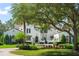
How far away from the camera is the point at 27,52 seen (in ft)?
5.73

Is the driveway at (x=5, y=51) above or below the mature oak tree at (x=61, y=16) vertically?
below

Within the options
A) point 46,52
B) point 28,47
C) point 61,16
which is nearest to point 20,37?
point 28,47

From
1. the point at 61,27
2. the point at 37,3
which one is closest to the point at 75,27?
the point at 61,27

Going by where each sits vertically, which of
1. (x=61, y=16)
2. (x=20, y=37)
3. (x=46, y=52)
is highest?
(x=61, y=16)

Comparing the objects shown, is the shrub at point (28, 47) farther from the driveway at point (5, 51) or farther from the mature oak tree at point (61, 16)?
the mature oak tree at point (61, 16)

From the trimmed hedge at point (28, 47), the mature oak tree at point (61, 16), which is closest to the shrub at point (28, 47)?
the trimmed hedge at point (28, 47)

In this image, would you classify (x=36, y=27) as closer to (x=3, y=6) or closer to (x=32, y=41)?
(x=32, y=41)

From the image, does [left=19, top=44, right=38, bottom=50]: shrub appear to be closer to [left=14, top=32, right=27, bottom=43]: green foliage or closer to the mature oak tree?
[left=14, top=32, right=27, bottom=43]: green foliage

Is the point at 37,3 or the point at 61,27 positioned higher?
the point at 37,3

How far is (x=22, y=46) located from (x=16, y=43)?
0.05m

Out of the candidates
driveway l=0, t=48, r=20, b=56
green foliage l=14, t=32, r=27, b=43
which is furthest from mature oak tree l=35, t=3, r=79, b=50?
driveway l=0, t=48, r=20, b=56

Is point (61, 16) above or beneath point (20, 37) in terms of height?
above

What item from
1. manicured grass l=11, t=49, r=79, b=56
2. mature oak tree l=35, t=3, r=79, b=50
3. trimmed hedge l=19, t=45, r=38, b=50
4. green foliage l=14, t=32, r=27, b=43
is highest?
mature oak tree l=35, t=3, r=79, b=50

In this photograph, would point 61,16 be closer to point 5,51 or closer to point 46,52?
point 46,52
